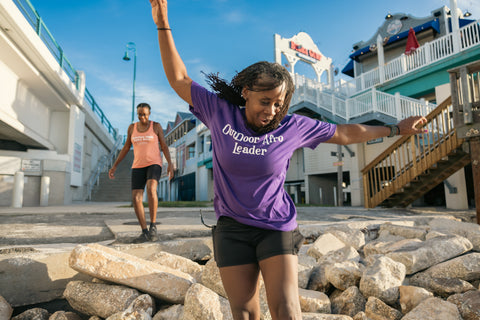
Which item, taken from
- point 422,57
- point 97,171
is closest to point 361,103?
point 422,57

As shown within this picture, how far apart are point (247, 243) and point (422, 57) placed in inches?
601

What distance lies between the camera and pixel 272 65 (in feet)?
5.14

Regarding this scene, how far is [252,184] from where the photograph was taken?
4.96 feet

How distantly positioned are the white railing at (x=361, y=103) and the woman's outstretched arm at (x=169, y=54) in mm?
10991

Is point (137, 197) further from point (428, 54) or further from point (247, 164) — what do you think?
point (428, 54)

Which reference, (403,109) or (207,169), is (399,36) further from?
(207,169)

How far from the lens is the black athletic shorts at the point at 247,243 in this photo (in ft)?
4.79

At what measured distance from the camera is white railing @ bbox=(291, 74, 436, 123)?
440 inches

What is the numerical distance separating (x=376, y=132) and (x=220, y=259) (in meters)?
1.33

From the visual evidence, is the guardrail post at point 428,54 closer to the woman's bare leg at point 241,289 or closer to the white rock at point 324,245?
the white rock at point 324,245

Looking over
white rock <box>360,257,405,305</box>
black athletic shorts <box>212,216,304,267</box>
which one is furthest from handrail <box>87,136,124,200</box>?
black athletic shorts <box>212,216,304,267</box>

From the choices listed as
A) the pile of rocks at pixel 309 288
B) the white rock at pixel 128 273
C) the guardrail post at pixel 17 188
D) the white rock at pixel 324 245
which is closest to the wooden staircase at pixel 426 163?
the white rock at pixel 324 245

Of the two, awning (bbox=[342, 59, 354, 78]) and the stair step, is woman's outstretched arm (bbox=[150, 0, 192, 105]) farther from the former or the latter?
awning (bbox=[342, 59, 354, 78])

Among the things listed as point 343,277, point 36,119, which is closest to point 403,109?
point 343,277
